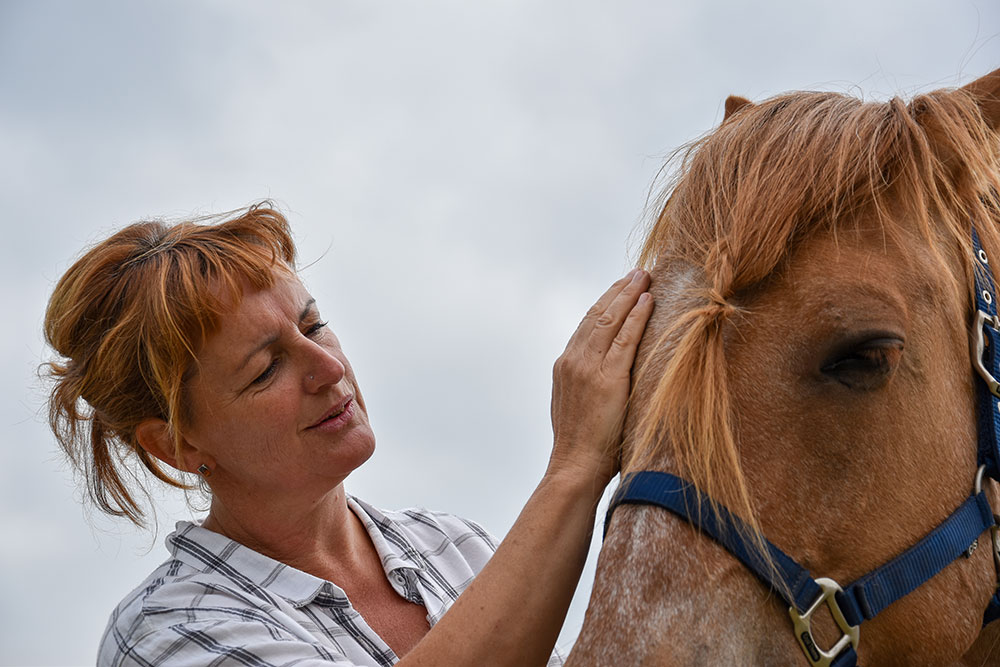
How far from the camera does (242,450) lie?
188 cm

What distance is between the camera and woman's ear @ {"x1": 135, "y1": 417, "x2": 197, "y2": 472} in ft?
6.41

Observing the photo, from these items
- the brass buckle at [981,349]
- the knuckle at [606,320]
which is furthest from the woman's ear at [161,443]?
the brass buckle at [981,349]

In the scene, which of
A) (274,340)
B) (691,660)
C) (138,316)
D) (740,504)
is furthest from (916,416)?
(138,316)

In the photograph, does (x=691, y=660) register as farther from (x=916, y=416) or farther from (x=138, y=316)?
(x=138, y=316)

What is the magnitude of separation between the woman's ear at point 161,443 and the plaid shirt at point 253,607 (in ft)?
0.48

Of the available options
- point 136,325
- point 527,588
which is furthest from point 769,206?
point 136,325

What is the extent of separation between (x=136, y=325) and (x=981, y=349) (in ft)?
5.40

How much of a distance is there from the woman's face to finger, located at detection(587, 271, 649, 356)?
71 cm

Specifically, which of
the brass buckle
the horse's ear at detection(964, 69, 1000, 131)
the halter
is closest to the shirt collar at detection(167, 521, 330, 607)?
the halter

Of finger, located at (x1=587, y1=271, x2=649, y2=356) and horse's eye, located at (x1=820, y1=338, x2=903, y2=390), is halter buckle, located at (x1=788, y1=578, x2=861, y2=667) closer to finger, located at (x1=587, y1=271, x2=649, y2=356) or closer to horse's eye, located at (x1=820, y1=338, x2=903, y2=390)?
horse's eye, located at (x1=820, y1=338, x2=903, y2=390)

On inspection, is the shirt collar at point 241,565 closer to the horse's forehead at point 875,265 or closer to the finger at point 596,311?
the finger at point 596,311

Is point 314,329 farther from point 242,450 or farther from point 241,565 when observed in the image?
point 241,565

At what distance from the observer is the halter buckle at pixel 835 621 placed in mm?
1214

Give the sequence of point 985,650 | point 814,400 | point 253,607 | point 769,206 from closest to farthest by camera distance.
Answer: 1. point 814,400
2. point 769,206
3. point 985,650
4. point 253,607
